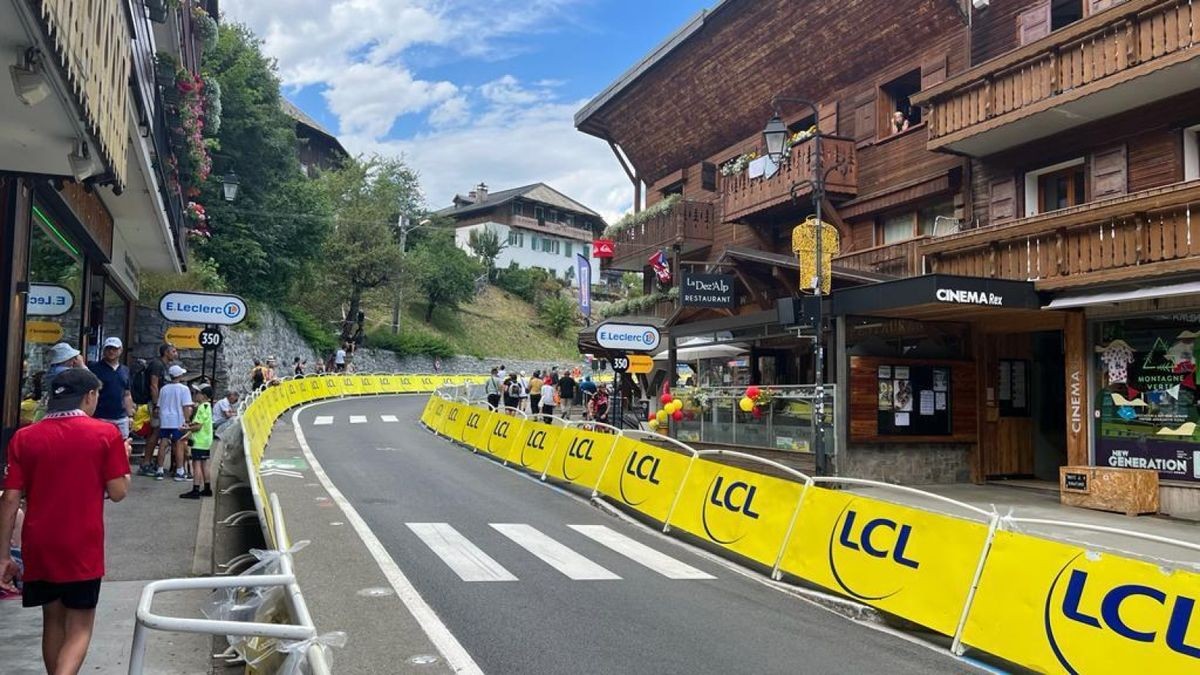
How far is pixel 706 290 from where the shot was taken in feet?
57.3

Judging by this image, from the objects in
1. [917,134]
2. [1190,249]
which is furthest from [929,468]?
[917,134]

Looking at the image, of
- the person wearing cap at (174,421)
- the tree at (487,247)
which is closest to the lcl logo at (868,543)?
the person wearing cap at (174,421)

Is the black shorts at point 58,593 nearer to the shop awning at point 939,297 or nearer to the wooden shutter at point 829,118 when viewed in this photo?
the shop awning at point 939,297

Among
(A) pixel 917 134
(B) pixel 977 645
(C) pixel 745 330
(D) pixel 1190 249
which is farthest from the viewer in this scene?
(A) pixel 917 134

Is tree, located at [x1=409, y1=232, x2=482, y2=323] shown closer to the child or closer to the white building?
the white building

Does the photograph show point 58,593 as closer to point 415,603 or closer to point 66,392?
point 66,392

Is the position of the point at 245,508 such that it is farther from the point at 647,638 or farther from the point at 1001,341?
the point at 1001,341

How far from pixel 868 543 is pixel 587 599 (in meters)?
2.46

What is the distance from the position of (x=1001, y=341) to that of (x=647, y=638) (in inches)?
476

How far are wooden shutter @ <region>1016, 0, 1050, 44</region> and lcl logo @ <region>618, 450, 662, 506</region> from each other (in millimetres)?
11033

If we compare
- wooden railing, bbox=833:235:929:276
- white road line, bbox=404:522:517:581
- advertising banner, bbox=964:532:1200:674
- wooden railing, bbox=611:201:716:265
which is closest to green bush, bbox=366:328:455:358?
wooden railing, bbox=611:201:716:265

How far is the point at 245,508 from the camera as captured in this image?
31.5 feet

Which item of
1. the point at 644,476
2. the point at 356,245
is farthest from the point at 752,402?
the point at 356,245

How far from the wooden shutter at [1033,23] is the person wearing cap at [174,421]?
15690 mm
